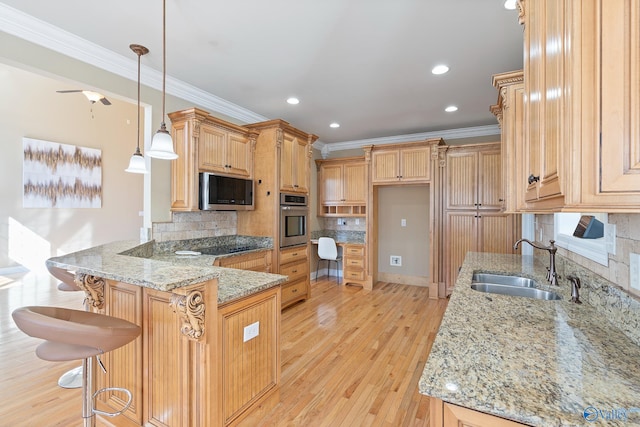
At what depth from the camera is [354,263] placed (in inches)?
205

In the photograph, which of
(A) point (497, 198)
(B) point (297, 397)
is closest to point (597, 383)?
(B) point (297, 397)

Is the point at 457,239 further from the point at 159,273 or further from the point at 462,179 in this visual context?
the point at 159,273

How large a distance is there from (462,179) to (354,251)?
2106 millimetres

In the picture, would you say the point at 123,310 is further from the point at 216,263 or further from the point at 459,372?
the point at 459,372

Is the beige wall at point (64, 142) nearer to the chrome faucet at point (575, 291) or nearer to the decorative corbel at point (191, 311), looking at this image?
the decorative corbel at point (191, 311)

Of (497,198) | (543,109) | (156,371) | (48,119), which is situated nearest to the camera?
(543,109)

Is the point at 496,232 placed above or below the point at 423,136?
below

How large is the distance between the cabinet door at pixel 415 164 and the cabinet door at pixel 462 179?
336mm

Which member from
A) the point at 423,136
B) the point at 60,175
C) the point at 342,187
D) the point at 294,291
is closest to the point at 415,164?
the point at 423,136

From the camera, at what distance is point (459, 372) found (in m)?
0.84

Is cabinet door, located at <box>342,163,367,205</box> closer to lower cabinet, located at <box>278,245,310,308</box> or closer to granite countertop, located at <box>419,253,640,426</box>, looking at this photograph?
lower cabinet, located at <box>278,245,310,308</box>

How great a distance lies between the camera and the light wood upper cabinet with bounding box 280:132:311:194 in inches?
158

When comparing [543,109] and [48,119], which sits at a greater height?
[48,119]

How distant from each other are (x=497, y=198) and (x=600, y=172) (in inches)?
160
